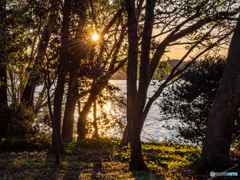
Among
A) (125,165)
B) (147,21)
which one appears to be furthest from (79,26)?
(125,165)

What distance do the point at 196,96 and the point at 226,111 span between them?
245 centimetres

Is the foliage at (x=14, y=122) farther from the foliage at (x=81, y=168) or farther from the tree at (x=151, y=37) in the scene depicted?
the tree at (x=151, y=37)

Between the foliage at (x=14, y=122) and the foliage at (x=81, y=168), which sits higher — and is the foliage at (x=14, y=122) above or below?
above

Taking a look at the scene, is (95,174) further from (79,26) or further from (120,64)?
(120,64)

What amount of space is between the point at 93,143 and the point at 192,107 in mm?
5843

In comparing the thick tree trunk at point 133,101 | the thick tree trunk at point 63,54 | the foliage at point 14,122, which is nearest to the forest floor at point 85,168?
the thick tree trunk at point 133,101

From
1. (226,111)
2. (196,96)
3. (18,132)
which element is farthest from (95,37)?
(226,111)

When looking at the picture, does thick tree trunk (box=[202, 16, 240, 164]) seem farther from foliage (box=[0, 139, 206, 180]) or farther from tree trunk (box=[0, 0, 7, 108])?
tree trunk (box=[0, 0, 7, 108])

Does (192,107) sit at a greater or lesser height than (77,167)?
greater

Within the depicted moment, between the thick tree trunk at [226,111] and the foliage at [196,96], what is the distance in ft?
6.33

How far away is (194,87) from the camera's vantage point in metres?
8.02

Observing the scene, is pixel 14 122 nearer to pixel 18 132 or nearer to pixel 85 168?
pixel 18 132

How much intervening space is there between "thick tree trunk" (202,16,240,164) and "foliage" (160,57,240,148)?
1.93m

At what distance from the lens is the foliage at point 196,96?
25.5ft
